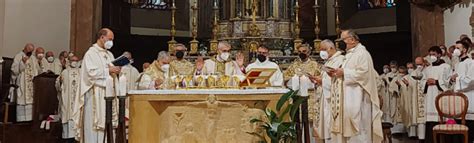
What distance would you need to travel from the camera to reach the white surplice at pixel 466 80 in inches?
372

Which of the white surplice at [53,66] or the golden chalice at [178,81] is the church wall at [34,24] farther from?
the golden chalice at [178,81]

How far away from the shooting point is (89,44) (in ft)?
44.8

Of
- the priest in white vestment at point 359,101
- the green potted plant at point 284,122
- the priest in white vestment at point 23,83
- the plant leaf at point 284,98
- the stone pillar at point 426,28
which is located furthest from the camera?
the stone pillar at point 426,28

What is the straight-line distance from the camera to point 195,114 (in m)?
7.12

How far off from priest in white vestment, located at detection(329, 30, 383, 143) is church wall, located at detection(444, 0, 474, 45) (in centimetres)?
494

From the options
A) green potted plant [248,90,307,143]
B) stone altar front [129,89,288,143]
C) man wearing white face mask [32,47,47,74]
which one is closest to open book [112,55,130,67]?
stone altar front [129,89,288,143]

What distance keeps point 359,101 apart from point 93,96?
3.38 m

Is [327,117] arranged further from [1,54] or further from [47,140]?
[1,54]

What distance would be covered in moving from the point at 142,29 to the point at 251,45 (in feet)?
16.1

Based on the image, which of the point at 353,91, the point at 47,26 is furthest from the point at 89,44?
the point at 353,91

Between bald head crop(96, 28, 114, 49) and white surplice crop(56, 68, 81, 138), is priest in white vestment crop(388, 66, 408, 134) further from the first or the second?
bald head crop(96, 28, 114, 49)

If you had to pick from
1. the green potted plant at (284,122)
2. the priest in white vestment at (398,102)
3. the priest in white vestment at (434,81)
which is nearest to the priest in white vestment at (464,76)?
the priest in white vestment at (434,81)

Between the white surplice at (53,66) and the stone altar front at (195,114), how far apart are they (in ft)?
20.0

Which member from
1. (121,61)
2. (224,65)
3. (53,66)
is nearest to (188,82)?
(121,61)
